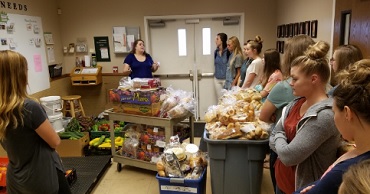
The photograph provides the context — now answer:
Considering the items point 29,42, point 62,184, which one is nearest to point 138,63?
point 29,42

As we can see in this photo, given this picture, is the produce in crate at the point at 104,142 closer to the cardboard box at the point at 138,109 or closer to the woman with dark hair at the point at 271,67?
the cardboard box at the point at 138,109

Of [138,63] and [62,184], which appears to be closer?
Result: [62,184]

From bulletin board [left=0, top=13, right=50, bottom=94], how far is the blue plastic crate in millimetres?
2753

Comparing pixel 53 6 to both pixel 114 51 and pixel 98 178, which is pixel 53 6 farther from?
pixel 98 178

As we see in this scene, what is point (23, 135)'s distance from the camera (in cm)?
154

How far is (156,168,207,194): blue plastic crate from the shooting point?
2.11 m

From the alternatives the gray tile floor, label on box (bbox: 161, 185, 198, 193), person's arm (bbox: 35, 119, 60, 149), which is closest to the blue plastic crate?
label on box (bbox: 161, 185, 198, 193)

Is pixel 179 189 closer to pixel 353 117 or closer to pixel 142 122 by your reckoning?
pixel 142 122

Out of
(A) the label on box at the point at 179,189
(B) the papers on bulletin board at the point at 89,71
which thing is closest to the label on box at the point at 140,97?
(A) the label on box at the point at 179,189

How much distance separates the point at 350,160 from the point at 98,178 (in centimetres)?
277

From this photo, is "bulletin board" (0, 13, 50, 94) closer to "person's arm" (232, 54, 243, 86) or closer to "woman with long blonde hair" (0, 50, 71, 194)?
"woman with long blonde hair" (0, 50, 71, 194)

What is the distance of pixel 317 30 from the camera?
9.85 ft

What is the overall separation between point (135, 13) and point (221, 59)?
178 centimetres

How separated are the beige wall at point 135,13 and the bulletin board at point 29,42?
2.52 ft
